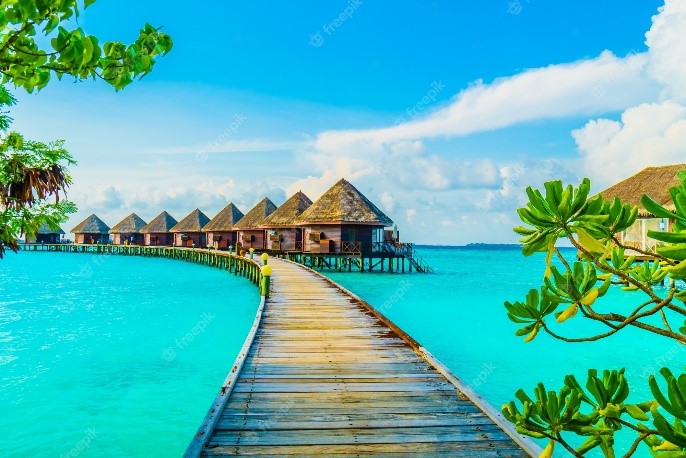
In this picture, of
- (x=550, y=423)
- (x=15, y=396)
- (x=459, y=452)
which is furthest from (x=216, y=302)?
(x=550, y=423)

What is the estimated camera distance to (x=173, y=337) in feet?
49.5

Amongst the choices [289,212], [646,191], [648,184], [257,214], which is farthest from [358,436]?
[257,214]

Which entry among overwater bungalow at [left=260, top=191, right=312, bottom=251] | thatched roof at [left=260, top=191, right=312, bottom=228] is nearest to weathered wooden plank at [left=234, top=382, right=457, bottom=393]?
overwater bungalow at [left=260, top=191, right=312, bottom=251]

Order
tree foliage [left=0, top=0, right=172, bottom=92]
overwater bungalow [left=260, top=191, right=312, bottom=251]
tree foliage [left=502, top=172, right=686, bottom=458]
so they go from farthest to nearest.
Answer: overwater bungalow [left=260, top=191, right=312, bottom=251], tree foliage [left=0, top=0, right=172, bottom=92], tree foliage [left=502, top=172, right=686, bottom=458]

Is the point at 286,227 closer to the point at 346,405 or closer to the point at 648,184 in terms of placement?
the point at 648,184

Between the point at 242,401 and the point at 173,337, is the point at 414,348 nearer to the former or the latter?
the point at 242,401

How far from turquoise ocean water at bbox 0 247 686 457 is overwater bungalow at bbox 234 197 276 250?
20.2 meters

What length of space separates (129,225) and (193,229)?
17358 millimetres

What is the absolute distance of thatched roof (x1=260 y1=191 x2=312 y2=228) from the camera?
41094 mm

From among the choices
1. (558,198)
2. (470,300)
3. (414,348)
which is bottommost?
(470,300)

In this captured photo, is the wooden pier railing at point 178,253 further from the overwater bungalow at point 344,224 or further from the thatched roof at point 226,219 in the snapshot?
the overwater bungalow at point 344,224

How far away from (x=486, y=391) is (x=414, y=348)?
330 cm

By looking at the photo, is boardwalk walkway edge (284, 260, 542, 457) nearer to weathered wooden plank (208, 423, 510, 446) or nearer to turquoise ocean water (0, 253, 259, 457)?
weathered wooden plank (208, 423, 510, 446)

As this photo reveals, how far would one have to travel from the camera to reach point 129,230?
6900 centimetres
